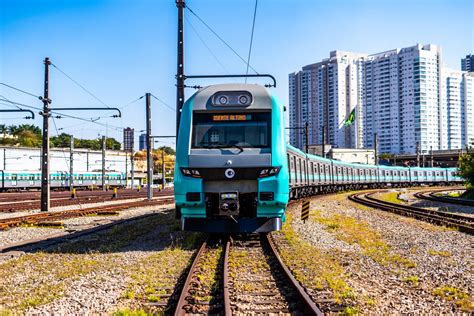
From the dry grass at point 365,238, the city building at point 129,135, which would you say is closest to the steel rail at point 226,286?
the dry grass at point 365,238

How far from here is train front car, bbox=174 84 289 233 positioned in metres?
10.3

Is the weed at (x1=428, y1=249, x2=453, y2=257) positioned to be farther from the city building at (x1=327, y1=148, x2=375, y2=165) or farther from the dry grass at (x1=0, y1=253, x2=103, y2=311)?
the city building at (x1=327, y1=148, x2=375, y2=165)

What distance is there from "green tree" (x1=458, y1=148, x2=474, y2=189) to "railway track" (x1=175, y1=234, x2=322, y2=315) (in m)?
28.4

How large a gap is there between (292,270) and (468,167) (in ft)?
98.8

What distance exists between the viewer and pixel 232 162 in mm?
10289

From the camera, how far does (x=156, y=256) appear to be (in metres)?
9.75

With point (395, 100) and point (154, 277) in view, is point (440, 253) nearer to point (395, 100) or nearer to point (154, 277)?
point (154, 277)

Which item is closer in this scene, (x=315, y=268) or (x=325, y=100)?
(x=315, y=268)

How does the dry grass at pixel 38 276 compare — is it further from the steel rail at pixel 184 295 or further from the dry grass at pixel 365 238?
the dry grass at pixel 365 238

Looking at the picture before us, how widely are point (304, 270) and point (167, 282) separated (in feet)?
7.45

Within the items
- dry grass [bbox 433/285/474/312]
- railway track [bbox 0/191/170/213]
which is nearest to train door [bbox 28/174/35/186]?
railway track [bbox 0/191/170/213]

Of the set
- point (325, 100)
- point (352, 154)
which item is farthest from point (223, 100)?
point (325, 100)

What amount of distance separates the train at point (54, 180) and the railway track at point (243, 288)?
55597mm

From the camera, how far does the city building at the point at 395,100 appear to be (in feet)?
Answer: 394
